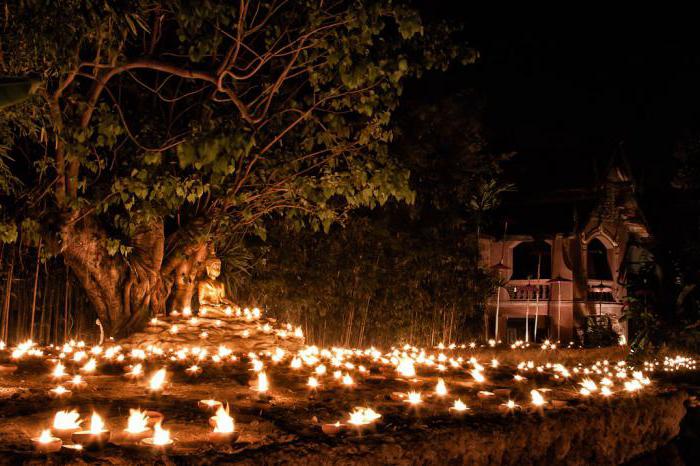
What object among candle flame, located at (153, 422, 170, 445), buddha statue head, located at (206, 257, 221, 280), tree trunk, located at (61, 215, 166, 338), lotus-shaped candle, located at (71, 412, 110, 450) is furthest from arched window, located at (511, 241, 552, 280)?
lotus-shaped candle, located at (71, 412, 110, 450)

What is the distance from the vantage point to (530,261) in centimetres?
2495

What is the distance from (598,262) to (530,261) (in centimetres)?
315

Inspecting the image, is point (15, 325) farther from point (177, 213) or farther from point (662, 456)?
point (662, 456)

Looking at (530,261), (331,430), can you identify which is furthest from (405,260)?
(530,261)

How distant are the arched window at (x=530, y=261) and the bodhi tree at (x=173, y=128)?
647 inches

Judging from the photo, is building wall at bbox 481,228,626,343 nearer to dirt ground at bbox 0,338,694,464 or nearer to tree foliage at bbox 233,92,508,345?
tree foliage at bbox 233,92,508,345

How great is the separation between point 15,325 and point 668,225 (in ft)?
60.8

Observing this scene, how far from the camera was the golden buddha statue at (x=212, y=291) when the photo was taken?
32.5ft

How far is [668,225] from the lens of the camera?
62.2 feet

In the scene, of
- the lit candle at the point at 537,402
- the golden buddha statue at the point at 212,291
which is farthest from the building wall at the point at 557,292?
the lit candle at the point at 537,402

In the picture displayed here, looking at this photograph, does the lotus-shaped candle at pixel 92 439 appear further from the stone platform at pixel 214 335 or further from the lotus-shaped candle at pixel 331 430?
the stone platform at pixel 214 335

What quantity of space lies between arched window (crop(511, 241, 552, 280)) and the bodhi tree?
16.4m

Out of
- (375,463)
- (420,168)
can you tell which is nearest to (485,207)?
(420,168)

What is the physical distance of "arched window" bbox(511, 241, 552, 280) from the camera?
24047 mm
